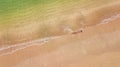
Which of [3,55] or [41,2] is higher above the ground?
[41,2]

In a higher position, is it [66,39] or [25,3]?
[25,3]

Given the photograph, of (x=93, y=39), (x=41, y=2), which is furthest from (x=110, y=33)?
(x=41, y=2)

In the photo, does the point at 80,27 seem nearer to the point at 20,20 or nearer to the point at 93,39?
the point at 93,39

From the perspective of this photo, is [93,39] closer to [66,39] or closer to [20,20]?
[66,39]

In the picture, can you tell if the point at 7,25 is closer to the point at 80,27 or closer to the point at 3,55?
the point at 3,55

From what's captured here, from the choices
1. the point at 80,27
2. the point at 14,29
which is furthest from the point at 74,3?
the point at 14,29
